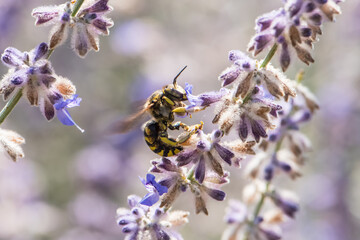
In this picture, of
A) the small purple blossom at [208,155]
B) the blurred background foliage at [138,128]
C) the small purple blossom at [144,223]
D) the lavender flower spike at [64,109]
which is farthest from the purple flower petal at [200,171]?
the blurred background foliage at [138,128]

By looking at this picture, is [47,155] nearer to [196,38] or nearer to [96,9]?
[196,38]

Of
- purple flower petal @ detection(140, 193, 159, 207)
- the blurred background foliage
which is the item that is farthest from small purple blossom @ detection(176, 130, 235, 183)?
the blurred background foliage

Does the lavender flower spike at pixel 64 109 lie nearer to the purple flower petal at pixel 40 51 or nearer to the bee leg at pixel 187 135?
the purple flower petal at pixel 40 51

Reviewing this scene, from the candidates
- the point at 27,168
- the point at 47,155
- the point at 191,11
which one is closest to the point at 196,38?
the point at 191,11

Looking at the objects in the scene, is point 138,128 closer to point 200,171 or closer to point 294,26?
point 200,171

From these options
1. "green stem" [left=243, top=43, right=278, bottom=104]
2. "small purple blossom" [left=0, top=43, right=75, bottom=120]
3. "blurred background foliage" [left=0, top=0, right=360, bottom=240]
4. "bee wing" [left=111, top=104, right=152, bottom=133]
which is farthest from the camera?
"blurred background foliage" [left=0, top=0, right=360, bottom=240]

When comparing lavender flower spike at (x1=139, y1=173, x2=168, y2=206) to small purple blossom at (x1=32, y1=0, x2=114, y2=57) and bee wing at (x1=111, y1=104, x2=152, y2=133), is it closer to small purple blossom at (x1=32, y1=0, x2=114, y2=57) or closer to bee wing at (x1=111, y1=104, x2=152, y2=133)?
bee wing at (x1=111, y1=104, x2=152, y2=133)
